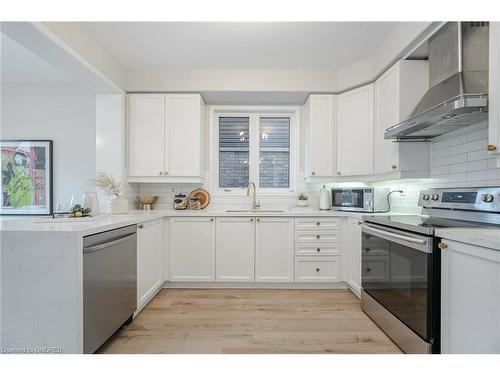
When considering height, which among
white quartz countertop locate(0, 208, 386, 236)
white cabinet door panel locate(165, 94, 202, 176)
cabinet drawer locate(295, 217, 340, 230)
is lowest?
cabinet drawer locate(295, 217, 340, 230)

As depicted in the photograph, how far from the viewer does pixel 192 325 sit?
223 cm

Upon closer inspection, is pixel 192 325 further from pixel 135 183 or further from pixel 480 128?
pixel 480 128

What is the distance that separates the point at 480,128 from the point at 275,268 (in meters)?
2.20

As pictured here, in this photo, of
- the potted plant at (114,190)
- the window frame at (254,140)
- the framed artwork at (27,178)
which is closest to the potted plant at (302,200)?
the window frame at (254,140)

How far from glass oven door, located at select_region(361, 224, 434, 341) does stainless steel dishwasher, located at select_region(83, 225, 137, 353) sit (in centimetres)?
192

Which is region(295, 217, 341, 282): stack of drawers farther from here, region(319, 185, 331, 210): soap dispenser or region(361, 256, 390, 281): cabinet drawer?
region(361, 256, 390, 281): cabinet drawer

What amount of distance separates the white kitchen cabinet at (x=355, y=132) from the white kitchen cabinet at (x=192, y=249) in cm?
168

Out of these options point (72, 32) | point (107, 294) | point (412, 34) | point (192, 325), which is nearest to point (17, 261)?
point (107, 294)

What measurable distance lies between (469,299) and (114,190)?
2972 millimetres

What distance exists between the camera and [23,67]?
3256mm

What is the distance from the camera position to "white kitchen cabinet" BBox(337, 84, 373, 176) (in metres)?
2.96

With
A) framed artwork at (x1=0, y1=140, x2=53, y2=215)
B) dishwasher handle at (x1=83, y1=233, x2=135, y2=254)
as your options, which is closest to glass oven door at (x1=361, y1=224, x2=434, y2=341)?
dishwasher handle at (x1=83, y1=233, x2=135, y2=254)

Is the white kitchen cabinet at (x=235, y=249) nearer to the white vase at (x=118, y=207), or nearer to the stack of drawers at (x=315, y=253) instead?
the stack of drawers at (x=315, y=253)

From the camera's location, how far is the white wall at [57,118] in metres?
3.70
